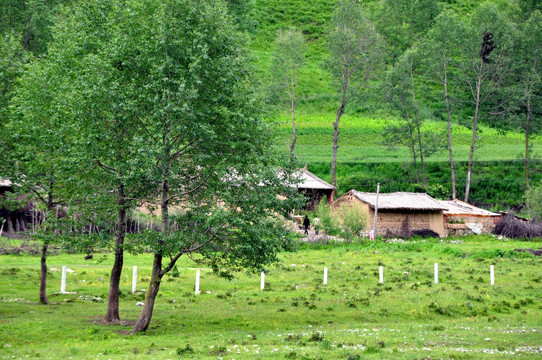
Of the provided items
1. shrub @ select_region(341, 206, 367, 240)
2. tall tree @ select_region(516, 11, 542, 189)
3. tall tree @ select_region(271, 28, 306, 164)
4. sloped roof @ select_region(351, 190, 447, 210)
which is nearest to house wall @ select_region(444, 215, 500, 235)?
sloped roof @ select_region(351, 190, 447, 210)

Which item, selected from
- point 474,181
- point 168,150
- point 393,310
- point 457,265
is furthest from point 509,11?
point 168,150

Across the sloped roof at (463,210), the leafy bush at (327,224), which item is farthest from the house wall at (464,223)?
the leafy bush at (327,224)

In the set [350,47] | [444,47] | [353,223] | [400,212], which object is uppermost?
[444,47]

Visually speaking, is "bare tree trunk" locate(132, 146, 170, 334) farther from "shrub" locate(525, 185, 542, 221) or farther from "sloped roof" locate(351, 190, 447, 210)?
"shrub" locate(525, 185, 542, 221)

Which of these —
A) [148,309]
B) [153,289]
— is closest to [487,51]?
[153,289]

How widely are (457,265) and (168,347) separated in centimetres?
2717

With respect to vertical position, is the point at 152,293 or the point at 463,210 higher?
→ the point at 463,210

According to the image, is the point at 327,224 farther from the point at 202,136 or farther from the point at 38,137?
the point at 202,136

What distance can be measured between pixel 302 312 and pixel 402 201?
34728 millimetres

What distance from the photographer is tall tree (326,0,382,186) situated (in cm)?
7306

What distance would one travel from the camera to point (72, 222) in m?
23.6

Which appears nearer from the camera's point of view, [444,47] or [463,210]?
[463,210]

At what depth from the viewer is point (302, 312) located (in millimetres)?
26578

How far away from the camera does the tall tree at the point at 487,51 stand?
7125 centimetres
